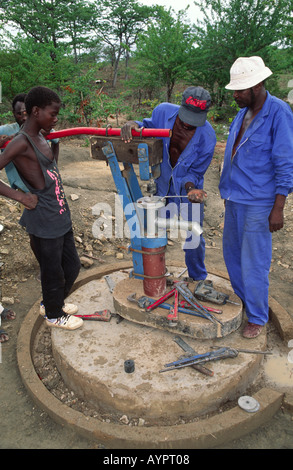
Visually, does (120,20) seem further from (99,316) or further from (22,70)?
(99,316)

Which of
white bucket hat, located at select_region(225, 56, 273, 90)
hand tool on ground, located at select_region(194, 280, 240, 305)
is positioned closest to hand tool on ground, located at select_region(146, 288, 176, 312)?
hand tool on ground, located at select_region(194, 280, 240, 305)

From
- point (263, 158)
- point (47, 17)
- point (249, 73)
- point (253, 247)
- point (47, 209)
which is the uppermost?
point (47, 17)

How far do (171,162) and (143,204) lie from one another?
0.62m

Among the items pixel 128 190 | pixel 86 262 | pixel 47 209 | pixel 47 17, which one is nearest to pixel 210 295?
pixel 128 190

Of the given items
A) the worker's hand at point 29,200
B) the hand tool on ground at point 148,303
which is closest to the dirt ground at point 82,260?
the hand tool on ground at point 148,303

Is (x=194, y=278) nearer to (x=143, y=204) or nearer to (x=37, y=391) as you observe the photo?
(x=143, y=204)

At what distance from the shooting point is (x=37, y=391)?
2246 mm

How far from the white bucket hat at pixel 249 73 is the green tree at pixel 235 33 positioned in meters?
10.1

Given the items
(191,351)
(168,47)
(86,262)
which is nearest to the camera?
(191,351)

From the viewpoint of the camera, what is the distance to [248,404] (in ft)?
6.85

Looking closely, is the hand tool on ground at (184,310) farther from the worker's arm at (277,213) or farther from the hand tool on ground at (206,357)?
the worker's arm at (277,213)

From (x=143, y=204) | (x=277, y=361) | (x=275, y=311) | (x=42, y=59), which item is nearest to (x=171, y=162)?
(x=143, y=204)

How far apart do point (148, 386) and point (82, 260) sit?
1877 mm

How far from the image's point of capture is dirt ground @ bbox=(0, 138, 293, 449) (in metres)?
2.06
